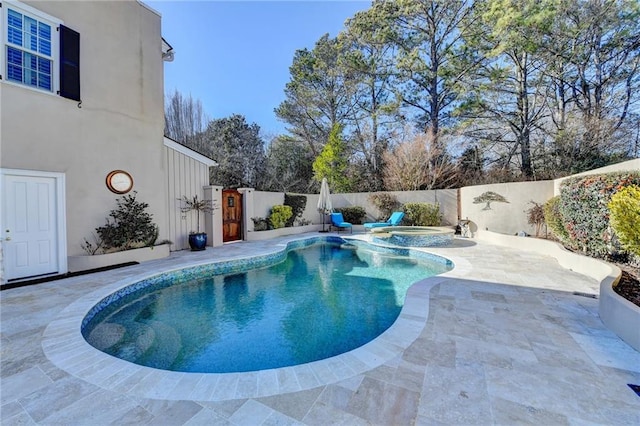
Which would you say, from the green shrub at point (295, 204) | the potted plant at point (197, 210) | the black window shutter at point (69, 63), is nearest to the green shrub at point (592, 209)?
the green shrub at point (295, 204)

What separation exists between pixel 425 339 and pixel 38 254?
7480 mm

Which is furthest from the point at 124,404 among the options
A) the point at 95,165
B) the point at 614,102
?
the point at 614,102

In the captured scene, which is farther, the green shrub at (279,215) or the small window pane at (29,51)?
the green shrub at (279,215)

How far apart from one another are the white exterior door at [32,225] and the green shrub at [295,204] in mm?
8169

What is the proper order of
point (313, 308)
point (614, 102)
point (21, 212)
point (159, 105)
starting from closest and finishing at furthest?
point (313, 308), point (21, 212), point (159, 105), point (614, 102)

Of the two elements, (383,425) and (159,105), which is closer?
(383,425)

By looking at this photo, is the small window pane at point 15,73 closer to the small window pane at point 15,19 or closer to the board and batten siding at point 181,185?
the small window pane at point 15,19

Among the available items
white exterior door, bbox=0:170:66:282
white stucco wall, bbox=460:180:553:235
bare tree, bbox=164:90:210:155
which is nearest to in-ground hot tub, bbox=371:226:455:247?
white stucco wall, bbox=460:180:553:235

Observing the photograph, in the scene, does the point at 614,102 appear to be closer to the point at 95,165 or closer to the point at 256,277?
the point at 256,277

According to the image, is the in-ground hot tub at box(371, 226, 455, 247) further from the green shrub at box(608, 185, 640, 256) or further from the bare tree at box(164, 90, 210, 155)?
the bare tree at box(164, 90, 210, 155)

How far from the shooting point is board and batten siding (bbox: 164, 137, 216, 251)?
8680 mm

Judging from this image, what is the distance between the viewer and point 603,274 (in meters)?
4.88

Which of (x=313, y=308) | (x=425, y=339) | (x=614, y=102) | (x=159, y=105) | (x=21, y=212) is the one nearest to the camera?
(x=425, y=339)

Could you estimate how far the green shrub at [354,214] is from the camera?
578 inches
